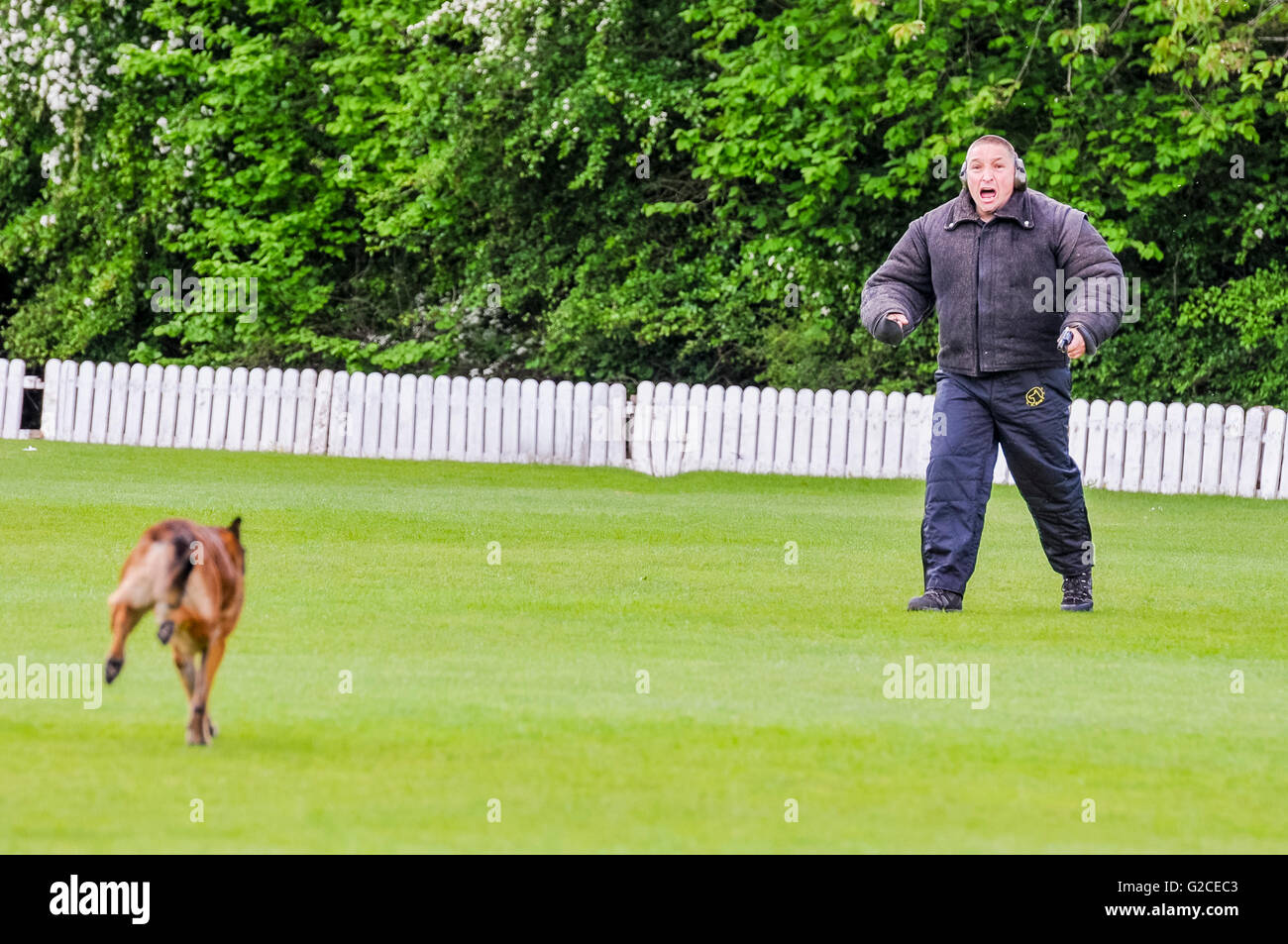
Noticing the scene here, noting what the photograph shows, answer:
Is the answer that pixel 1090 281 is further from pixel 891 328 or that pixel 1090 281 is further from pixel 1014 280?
pixel 891 328

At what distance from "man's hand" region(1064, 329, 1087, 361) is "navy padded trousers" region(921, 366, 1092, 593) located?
428mm

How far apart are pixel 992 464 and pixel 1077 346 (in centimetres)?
90

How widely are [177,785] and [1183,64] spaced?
18.6 metres

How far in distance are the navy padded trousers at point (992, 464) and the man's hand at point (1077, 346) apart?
1.40 ft

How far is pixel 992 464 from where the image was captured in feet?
32.2

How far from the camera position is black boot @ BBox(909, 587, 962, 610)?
958 cm

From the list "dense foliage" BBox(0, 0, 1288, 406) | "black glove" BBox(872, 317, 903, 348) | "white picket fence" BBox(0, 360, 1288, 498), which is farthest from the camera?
"dense foliage" BBox(0, 0, 1288, 406)

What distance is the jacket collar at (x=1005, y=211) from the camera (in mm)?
9625
